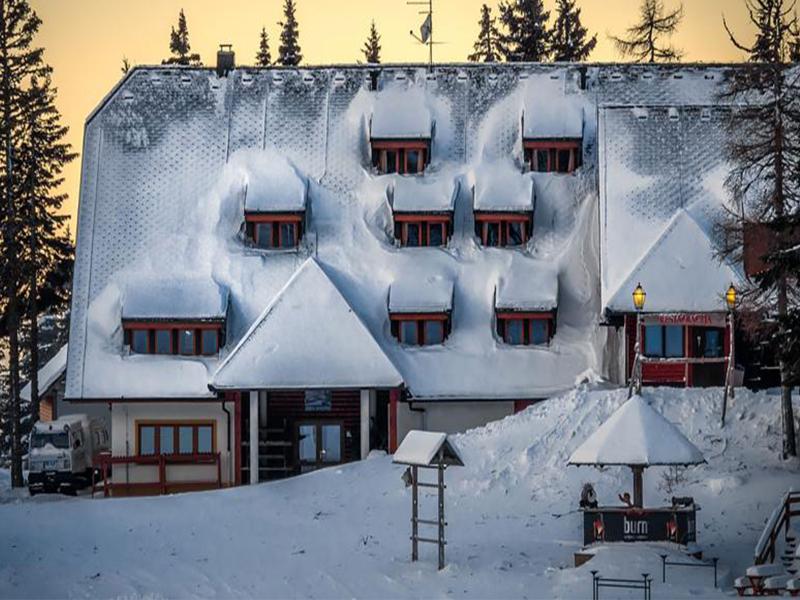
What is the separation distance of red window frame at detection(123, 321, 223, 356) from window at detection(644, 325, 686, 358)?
43.5ft

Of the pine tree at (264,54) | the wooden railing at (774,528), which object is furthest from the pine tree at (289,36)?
the wooden railing at (774,528)

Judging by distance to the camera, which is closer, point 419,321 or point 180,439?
point 180,439

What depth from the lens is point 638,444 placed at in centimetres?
3459

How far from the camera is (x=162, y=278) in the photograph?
169 feet

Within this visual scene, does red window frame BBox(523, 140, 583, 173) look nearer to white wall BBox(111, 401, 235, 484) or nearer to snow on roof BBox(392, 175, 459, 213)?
snow on roof BBox(392, 175, 459, 213)

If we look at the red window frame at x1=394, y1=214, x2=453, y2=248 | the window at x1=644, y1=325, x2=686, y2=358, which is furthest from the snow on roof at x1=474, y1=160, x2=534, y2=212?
the window at x1=644, y1=325, x2=686, y2=358

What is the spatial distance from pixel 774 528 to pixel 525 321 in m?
18.2

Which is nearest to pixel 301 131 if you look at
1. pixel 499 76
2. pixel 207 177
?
pixel 207 177

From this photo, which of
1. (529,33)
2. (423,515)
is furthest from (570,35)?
(423,515)

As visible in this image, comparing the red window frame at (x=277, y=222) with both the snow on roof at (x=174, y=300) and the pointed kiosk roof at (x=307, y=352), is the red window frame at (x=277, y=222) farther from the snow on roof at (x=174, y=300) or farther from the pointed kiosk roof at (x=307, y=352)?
the pointed kiosk roof at (x=307, y=352)

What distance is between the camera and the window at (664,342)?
161 ft

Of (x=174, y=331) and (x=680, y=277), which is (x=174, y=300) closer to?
(x=174, y=331)

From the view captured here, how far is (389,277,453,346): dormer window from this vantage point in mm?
50438

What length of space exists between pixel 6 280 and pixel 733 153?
2544cm
